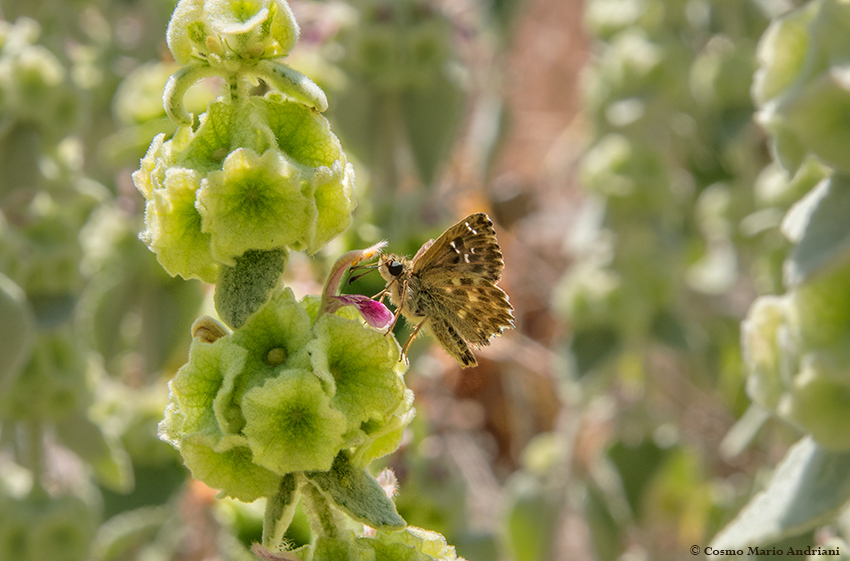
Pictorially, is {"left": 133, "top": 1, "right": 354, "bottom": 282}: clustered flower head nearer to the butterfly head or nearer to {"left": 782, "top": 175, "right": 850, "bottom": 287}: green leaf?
the butterfly head

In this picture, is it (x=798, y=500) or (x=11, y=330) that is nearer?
(x=798, y=500)

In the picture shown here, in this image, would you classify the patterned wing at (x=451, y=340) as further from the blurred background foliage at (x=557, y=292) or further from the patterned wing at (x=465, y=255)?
the blurred background foliage at (x=557, y=292)

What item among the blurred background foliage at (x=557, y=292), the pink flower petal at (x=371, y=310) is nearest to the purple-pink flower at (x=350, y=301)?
the pink flower petal at (x=371, y=310)

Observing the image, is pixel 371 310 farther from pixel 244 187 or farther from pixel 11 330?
pixel 11 330

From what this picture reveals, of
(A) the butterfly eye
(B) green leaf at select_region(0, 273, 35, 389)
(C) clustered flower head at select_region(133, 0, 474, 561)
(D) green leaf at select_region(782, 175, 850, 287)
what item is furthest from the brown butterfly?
(B) green leaf at select_region(0, 273, 35, 389)

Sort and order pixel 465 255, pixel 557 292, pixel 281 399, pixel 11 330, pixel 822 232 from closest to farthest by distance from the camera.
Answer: pixel 281 399 < pixel 465 255 < pixel 822 232 < pixel 11 330 < pixel 557 292

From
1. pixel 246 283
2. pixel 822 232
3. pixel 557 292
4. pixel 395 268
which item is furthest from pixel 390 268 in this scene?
pixel 557 292

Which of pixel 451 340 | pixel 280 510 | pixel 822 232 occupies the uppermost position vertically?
pixel 822 232
